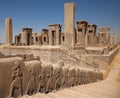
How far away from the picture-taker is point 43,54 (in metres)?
10.9

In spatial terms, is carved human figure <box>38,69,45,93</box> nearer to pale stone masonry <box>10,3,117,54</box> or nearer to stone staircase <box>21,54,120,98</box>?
stone staircase <box>21,54,120,98</box>

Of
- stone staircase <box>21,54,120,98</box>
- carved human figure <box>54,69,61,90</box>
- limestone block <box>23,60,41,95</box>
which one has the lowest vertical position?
stone staircase <box>21,54,120,98</box>

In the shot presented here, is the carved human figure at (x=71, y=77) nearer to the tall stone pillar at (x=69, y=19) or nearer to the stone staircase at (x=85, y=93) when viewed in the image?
the stone staircase at (x=85, y=93)

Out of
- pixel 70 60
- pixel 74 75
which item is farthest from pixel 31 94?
pixel 70 60

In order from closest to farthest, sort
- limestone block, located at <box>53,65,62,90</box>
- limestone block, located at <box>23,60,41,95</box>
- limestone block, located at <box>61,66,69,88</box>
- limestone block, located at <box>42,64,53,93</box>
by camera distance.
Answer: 1. limestone block, located at <box>23,60,41,95</box>
2. limestone block, located at <box>42,64,53,93</box>
3. limestone block, located at <box>53,65,62,90</box>
4. limestone block, located at <box>61,66,69,88</box>

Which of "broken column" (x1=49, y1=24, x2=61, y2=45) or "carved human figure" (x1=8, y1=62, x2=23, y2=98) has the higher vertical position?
"broken column" (x1=49, y1=24, x2=61, y2=45)

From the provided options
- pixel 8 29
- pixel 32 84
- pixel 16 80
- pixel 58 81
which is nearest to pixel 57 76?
pixel 58 81

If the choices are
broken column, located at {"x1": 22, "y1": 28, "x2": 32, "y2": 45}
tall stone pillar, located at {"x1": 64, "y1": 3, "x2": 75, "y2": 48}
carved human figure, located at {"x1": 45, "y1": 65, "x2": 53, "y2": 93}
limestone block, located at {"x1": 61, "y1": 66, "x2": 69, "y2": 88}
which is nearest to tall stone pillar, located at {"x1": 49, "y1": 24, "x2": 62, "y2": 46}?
broken column, located at {"x1": 22, "y1": 28, "x2": 32, "y2": 45}

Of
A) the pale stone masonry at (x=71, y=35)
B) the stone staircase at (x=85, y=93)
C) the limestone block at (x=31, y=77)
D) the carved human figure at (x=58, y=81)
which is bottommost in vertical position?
the stone staircase at (x=85, y=93)

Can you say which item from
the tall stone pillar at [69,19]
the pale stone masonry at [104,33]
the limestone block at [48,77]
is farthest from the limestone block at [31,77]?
the pale stone masonry at [104,33]

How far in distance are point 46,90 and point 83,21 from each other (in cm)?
1735

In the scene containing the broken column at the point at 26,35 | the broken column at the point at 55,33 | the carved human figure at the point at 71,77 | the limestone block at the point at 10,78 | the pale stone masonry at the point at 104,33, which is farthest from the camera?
the pale stone masonry at the point at 104,33

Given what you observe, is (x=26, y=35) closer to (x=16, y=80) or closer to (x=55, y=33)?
(x=55, y=33)

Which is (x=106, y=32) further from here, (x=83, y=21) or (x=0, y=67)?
(x=0, y=67)
